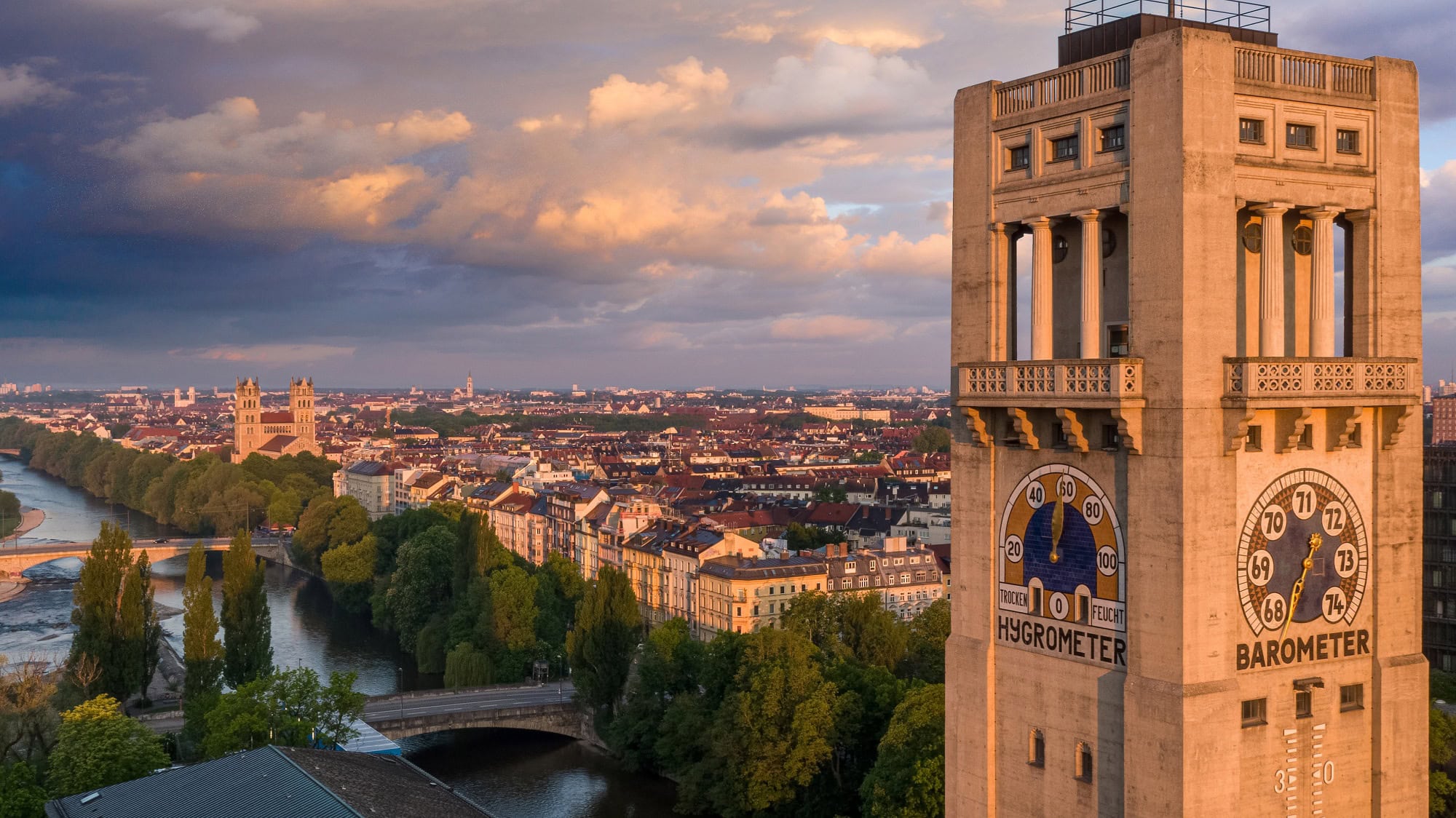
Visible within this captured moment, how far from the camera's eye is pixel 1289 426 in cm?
1484

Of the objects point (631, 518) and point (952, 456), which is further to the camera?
point (631, 518)

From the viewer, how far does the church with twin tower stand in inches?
565

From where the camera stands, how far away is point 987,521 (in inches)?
655

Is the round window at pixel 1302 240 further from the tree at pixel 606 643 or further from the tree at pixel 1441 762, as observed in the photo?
the tree at pixel 606 643

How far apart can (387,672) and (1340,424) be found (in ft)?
223

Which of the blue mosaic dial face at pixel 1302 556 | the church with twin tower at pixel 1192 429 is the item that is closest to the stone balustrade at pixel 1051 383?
the church with twin tower at pixel 1192 429

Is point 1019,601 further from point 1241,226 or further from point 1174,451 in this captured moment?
point 1241,226

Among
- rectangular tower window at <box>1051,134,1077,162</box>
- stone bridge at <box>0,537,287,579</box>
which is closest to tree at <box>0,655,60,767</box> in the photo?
rectangular tower window at <box>1051,134,1077,162</box>

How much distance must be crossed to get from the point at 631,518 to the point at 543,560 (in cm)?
1727

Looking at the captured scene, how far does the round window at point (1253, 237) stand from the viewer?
598 inches

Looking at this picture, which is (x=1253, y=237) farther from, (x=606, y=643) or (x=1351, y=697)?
(x=606, y=643)

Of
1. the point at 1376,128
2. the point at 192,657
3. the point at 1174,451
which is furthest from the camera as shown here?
the point at 192,657

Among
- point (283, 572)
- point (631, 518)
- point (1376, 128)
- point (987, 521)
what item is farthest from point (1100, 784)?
point (283, 572)

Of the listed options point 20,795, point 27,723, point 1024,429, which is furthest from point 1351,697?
point 27,723
